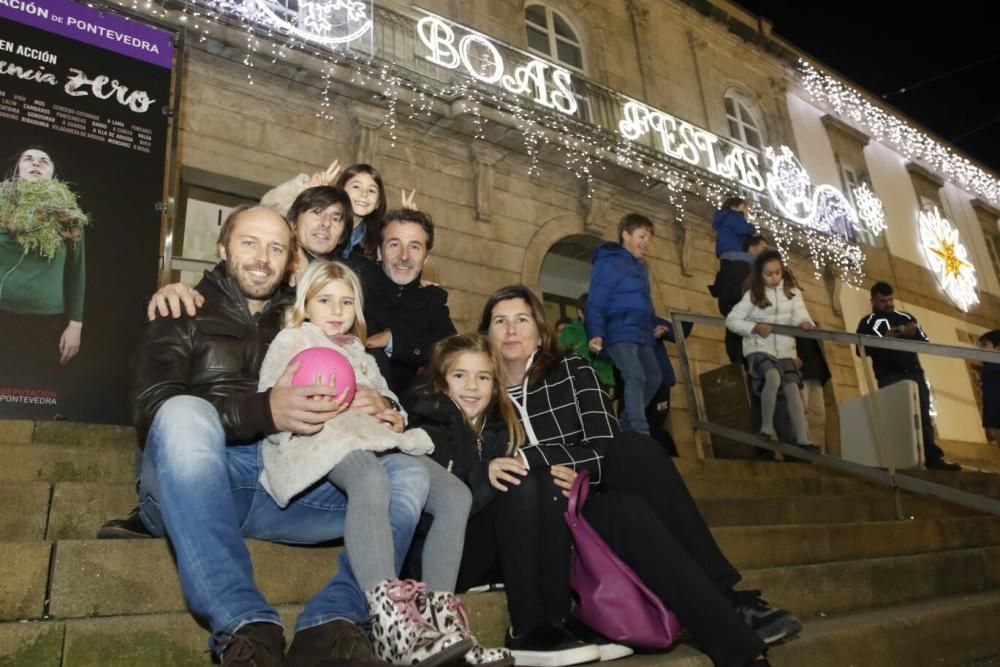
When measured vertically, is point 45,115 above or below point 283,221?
above

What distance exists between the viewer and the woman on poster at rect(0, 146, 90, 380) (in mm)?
3400

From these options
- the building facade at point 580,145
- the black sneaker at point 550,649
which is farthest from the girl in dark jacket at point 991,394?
the black sneaker at point 550,649

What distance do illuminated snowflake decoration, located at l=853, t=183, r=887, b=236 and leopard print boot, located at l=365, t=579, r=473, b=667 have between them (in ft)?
47.9

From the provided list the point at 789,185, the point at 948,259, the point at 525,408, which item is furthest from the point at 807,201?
the point at 525,408

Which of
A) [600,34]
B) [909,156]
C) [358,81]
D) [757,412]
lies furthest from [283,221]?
[909,156]

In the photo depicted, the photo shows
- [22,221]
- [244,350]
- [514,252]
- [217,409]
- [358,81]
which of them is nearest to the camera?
[217,409]

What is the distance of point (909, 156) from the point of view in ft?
52.4

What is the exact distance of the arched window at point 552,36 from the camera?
33.2 ft

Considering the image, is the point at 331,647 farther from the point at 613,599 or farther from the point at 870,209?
the point at 870,209

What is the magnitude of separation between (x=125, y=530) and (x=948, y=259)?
59.6 ft

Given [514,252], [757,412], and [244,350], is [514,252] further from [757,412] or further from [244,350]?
[244,350]

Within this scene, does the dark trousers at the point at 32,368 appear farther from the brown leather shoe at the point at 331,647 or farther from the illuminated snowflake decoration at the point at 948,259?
the illuminated snowflake decoration at the point at 948,259

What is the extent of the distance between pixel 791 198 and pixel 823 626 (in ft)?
34.8

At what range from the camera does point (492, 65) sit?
8547mm
